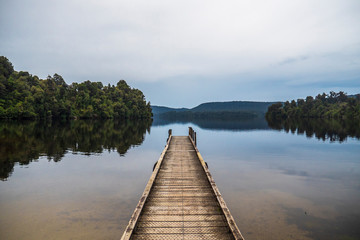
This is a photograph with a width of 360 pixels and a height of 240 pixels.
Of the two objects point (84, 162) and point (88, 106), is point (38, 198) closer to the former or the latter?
point (84, 162)

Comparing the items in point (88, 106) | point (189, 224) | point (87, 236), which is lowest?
point (87, 236)

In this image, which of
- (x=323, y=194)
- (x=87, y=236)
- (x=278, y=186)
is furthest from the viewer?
(x=278, y=186)

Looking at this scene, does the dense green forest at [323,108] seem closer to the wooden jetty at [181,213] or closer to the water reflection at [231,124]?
the water reflection at [231,124]

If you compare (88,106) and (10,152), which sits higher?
(88,106)

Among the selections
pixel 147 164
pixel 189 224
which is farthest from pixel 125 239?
pixel 147 164

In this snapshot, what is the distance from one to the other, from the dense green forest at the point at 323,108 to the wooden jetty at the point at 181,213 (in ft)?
404

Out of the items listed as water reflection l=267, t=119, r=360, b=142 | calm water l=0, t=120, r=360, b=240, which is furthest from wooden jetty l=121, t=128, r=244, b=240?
water reflection l=267, t=119, r=360, b=142

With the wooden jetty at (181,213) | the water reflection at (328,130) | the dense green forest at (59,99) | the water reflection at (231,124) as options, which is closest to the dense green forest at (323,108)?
the water reflection at (231,124)

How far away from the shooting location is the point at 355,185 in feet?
41.4

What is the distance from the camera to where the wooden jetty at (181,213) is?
5.76m

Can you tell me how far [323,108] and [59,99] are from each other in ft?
485

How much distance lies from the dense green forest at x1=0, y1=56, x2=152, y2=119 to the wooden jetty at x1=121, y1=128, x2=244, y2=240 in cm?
7745

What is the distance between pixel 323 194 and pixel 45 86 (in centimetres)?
10331

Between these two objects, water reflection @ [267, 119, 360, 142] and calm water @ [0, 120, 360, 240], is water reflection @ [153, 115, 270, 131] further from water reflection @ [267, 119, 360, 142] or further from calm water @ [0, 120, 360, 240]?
calm water @ [0, 120, 360, 240]
